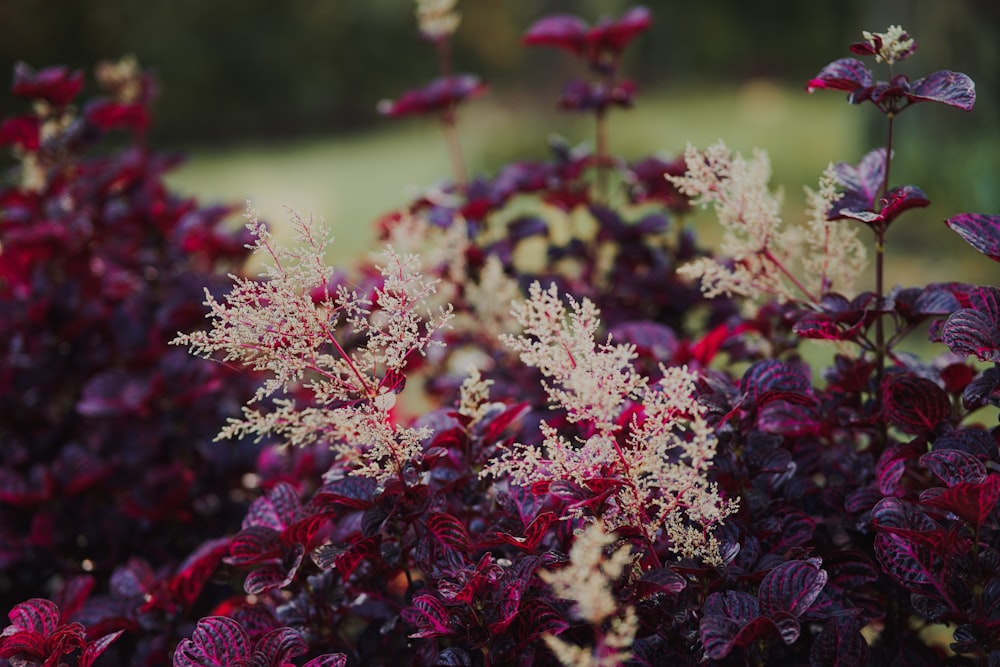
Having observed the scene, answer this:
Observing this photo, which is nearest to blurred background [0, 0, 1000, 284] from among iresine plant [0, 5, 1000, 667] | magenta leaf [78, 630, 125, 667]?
iresine plant [0, 5, 1000, 667]

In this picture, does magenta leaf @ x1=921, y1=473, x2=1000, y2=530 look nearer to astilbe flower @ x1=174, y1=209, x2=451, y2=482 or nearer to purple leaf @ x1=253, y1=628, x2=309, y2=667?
astilbe flower @ x1=174, y1=209, x2=451, y2=482

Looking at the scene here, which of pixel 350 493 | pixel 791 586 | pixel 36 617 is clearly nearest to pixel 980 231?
pixel 791 586

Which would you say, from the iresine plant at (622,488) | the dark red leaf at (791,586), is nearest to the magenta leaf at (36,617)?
the iresine plant at (622,488)

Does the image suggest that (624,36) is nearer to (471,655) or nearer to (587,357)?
(587,357)

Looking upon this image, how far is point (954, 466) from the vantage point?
1183mm

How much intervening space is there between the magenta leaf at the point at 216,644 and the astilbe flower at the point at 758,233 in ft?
2.80

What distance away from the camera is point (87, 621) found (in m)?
1.47

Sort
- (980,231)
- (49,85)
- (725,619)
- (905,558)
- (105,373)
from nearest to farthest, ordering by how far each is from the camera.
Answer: (725,619) < (905,558) < (980,231) < (105,373) < (49,85)

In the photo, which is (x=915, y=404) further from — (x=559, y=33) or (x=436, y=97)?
(x=436, y=97)

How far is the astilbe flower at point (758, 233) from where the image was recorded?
143 cm

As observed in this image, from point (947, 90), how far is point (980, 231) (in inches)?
7.7

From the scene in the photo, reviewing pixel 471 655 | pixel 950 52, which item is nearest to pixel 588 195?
pixel 471 655

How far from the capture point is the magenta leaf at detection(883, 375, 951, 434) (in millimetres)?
1323

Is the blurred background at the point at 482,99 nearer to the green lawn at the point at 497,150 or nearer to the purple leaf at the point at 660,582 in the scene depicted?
the green lawn at the point at 497,150
